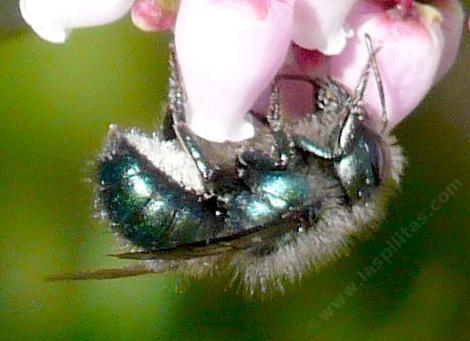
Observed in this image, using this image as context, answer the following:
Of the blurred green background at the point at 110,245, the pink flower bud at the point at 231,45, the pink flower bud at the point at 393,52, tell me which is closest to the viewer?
the pink flower bud at the point at 231,45

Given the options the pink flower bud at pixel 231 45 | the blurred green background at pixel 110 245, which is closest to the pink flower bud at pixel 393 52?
the pink flower bud at pixel 231 45

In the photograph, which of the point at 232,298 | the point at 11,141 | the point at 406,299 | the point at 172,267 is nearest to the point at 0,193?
the point at 11,141

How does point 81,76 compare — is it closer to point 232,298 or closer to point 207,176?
point 232,298

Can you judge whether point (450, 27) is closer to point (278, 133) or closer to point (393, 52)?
point (393, 52)

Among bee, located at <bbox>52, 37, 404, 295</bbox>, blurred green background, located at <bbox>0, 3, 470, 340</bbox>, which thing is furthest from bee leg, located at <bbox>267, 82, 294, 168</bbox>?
blurred green background, located at <bbox>0, 3, 470, 340</bbox>

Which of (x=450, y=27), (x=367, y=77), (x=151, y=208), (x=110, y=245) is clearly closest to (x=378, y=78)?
(x=367, y=77)

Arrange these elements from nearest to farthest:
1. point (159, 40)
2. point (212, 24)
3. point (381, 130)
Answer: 1. point (212, 24)
2. point (381, 130)
3. point (159, 40)

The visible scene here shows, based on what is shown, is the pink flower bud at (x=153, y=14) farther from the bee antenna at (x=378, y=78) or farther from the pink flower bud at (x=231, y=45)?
the bee antenna at (x=378, y=78)
